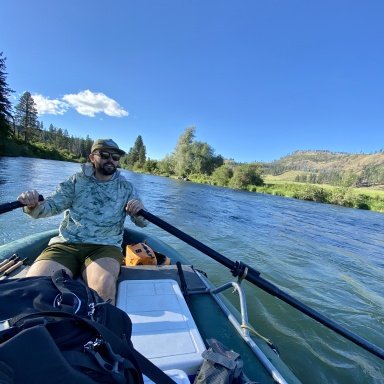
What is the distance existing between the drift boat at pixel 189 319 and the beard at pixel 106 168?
2.32 ft

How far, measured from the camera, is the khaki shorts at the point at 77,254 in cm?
281

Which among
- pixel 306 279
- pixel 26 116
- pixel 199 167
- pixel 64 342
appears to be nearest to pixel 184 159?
pixel 199 167

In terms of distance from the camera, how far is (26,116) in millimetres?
56125

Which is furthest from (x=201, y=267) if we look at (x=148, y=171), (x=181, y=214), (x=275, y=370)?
(x=148, y=171)

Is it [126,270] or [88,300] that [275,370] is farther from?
[126,270]

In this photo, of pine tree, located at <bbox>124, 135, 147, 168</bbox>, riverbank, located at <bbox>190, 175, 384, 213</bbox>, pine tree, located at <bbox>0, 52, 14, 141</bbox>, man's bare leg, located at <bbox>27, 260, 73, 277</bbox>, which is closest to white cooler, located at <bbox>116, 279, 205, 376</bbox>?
man's bare leg, located at <bbox>27, 260, 73, 277</bbox>

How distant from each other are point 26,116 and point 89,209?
62.8 m

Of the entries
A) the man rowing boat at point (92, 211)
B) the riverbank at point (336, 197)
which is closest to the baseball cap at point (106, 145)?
the man rowing boat at point (92, 211)

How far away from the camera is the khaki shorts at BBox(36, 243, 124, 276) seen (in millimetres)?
2809

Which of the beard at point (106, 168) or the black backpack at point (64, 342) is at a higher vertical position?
the beard at point (106, 168)

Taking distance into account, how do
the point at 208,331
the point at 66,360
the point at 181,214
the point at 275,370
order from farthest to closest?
1. the point at 181,214
2. the point at 208,331
3. the point at 275,370
4. the point at 66,360

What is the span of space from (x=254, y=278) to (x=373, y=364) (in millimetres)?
2456

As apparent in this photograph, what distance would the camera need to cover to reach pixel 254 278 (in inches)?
92.9

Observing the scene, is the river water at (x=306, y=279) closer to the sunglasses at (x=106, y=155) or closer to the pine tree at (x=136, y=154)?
the sunglasses at (x=106, y=155)
